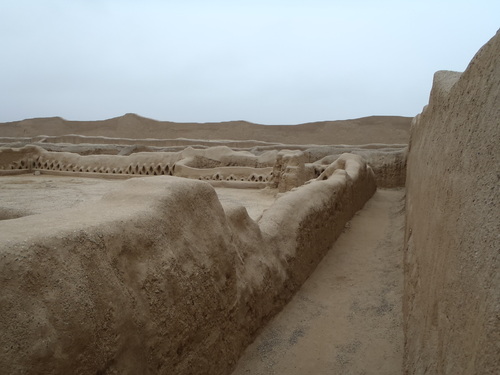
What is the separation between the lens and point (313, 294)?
4.31 metres

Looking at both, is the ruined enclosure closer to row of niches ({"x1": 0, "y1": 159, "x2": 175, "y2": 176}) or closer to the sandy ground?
the sandy ground

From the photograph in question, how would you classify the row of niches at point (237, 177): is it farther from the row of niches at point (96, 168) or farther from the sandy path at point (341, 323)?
the sandy path at point (341, 323)

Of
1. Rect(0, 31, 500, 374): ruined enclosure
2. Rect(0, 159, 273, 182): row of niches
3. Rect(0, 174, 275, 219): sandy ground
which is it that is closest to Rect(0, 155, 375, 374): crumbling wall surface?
Rect(0, 31, 500, 374): ruined enclosure

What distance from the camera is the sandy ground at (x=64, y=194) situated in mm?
7164

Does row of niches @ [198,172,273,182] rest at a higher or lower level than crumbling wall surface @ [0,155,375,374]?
lower

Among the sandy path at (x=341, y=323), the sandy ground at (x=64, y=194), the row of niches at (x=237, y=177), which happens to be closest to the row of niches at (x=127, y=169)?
the row of niches at (x=237, y=177)

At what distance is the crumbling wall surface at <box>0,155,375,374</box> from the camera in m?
1.54

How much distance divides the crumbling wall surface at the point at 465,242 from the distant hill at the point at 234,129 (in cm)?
1582

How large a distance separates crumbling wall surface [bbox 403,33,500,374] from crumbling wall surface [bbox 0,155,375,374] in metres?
1.15

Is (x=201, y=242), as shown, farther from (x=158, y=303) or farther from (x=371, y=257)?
(x=371, y=257)

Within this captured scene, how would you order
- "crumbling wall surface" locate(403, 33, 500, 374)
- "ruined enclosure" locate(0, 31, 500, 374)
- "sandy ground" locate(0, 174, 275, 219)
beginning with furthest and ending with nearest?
1. "sandy ground" locate(0, 174, 275, 219)
2. "ruined enclosure" locate(0, 31, 500, 374)
3. "crumbling wall surface" locate(403, 33, 500, 374)

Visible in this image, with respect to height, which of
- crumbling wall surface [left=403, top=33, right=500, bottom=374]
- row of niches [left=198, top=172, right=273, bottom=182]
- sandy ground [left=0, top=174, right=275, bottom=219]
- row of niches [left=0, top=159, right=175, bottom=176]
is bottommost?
sandy ground [left=0, top=174, right=275, bottom=219]

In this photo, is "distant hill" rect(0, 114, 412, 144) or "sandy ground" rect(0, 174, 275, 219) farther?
"distant hill" rect(0, 114, 412, 144)

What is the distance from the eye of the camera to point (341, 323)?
3768mm
